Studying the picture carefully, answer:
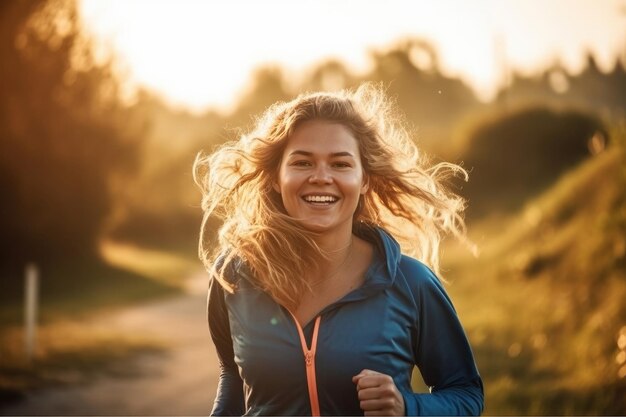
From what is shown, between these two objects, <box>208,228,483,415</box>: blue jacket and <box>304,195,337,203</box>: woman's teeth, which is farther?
<box>304,195,337,203</box>: woman's teeth

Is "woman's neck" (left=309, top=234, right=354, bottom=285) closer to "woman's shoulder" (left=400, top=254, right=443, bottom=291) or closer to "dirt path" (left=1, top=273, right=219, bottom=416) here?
"woman's shoulder" (left=400, top=254, right=443, bottom=291)

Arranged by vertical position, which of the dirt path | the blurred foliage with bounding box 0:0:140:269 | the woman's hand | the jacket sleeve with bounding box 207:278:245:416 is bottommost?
the woman's hand

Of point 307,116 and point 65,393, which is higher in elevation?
point 65,393

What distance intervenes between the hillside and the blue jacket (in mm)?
4444

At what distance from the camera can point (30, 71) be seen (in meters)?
17.4

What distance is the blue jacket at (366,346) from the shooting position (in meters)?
2.68

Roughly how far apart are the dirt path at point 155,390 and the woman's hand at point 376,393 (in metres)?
6.26

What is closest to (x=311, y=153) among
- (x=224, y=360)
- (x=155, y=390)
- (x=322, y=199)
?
(x=322, y=199)

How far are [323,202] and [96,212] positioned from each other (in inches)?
711

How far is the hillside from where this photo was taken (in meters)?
7.38

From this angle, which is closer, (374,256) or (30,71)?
(374,256)

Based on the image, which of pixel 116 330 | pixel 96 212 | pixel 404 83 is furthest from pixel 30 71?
pixel 404 83

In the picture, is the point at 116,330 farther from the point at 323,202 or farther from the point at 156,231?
the point at 156,231

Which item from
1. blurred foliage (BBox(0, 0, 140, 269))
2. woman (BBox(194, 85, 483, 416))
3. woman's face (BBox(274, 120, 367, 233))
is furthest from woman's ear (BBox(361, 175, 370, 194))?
blurred foliage (BBox(0, 0, 140, 269))
